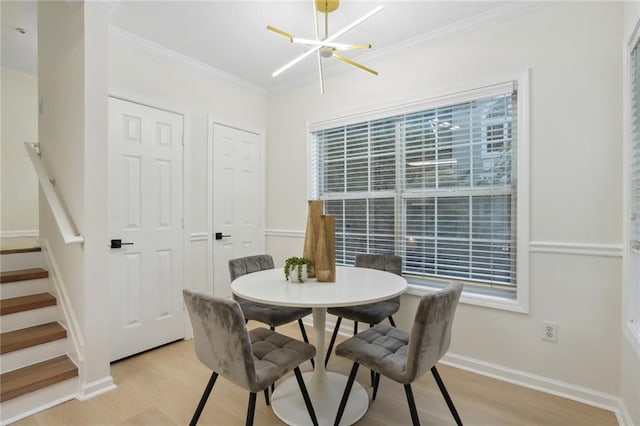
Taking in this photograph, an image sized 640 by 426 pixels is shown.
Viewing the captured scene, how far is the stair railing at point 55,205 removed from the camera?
2082mm

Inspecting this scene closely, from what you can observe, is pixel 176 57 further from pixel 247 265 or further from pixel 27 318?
pixel 27 318

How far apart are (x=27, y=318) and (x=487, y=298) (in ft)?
11.3


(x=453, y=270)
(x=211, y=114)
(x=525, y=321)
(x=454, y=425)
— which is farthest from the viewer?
(x=211, y=114)

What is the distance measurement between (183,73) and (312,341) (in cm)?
290

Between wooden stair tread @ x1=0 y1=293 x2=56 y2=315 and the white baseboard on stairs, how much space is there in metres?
0.66

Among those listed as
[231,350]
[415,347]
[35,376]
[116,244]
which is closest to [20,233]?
[116,244]

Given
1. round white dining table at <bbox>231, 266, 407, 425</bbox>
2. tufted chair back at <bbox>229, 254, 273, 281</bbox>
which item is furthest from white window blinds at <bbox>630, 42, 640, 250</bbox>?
Result: tufted chair back at <bbox>229, 254, 273, 281</bbox>

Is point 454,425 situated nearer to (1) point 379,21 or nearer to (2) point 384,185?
(2) point 384,185

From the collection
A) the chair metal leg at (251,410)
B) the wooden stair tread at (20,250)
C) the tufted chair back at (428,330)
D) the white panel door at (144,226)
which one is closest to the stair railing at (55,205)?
the white panel door at (144,226)

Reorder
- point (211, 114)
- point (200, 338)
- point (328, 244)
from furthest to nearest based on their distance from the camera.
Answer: point (211, 114), point (328, 244), point (200, 338)

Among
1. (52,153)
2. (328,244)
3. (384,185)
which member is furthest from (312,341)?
(52,153)

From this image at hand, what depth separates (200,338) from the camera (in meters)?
1.53

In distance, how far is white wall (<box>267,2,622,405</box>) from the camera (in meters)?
1.96

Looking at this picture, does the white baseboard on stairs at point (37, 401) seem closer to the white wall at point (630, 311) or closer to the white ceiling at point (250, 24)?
the white ceiling at point (250, 24)
